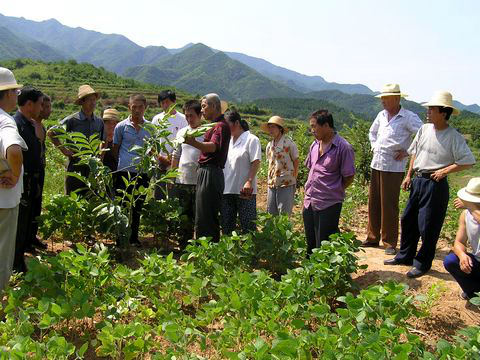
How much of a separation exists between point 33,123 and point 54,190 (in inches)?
149

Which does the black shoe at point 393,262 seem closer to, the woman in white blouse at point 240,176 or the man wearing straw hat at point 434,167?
the man wearing straw hat at point 434,167

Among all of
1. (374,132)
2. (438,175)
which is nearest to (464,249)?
(438,175)

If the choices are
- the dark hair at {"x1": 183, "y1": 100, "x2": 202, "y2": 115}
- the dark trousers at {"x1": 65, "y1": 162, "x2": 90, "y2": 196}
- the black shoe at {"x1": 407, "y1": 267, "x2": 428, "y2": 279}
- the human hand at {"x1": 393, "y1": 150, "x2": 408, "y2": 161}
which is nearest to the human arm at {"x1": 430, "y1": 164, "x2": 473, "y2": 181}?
the human hand at {"x1": 393, "y1": 150, "x2": 408, "y2": 161}

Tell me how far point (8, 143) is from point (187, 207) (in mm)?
2319

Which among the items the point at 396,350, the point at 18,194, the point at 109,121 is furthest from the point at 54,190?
the point at 396,350

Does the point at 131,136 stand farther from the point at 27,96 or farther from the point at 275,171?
the point at 275,171

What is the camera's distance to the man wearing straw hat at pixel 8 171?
2.71 metres

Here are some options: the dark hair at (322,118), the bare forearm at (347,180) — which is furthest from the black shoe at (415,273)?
the dark hair at (322,118)

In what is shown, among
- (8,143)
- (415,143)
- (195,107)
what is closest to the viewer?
(8,143)

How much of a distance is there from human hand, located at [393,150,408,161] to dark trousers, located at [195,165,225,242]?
1.79 meters

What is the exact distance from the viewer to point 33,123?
12.9 ft

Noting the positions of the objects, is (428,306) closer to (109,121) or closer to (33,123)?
(33,123)

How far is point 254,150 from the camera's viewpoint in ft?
14.9

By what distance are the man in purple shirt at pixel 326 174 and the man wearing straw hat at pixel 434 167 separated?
2.16 ft
